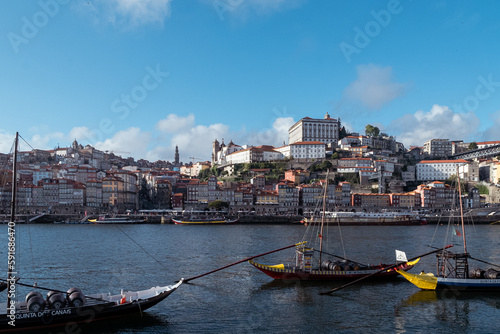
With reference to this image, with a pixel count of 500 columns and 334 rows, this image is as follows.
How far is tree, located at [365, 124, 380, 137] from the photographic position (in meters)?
129

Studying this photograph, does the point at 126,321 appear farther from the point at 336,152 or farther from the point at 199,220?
the point at 336,152

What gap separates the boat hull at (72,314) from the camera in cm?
1424

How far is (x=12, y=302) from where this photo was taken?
1405 centimetres

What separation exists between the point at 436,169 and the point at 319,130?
30.8 m

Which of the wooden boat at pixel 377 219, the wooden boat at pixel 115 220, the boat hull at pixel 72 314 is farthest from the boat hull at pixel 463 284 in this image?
Result: the wooden boat at pixel 115 220

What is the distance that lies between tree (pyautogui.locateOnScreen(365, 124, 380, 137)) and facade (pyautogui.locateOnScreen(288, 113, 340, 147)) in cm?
1074

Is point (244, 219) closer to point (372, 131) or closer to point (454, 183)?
point (454, 183)

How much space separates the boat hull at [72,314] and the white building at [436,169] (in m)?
102

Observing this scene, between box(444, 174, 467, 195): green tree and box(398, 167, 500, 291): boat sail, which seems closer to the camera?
box(398, 167, 500, 291): boat sail

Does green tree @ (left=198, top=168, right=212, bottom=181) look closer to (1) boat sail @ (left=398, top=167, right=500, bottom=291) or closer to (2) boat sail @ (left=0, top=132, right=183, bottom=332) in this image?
(1) boat sail @ (left=398, top=167, right=500, bottom=291)

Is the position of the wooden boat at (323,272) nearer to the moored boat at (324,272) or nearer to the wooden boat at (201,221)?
the moored boat at (324,272)

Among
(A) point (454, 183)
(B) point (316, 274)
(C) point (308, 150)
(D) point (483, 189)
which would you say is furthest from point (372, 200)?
(B) point (316, 274)

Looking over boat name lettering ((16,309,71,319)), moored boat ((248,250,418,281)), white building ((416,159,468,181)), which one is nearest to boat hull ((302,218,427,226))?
white building ((416,159,468,181))

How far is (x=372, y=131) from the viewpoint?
129 meters
